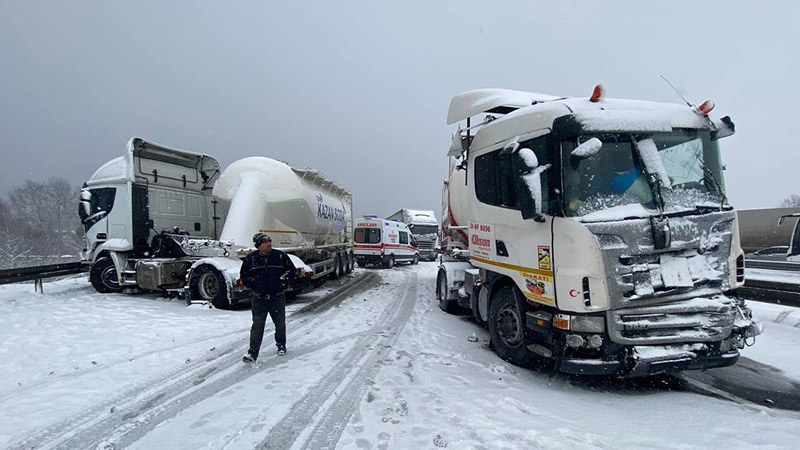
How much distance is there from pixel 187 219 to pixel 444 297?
8.67m

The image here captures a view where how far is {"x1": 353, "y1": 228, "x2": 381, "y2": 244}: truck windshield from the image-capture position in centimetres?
2180

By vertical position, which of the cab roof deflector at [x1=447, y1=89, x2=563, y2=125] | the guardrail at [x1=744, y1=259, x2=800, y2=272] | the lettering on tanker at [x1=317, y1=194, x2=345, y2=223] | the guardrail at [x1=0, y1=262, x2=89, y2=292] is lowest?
the guardrail at [x1=744, y1=259, x2=800, y2=272]

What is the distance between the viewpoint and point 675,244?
3.95 meters

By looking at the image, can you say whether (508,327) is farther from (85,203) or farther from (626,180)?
(85,203)

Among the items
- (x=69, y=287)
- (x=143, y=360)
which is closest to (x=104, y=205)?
(x=69, y=287)

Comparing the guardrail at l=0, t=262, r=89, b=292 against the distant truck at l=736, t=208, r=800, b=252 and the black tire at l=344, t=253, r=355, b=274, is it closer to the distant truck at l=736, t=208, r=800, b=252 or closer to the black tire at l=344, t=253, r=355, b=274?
the black tire at l=344, t=253, r=355, b=274

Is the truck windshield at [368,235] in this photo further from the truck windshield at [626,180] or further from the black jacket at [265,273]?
the truck windshield at [626,180]

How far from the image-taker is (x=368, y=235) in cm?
2184

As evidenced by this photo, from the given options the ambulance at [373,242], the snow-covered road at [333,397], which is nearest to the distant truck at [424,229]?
the ambulance at [373,242]

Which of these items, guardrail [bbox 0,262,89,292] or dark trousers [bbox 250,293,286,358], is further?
guardrail [bbox 0,262,89,292]

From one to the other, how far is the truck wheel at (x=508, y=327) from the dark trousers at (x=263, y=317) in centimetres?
302

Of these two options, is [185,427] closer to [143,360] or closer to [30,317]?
[143,360]

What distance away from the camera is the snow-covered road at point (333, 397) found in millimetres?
3213

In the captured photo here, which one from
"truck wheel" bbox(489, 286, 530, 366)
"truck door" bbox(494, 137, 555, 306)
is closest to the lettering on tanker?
"truck wheel" bbox(489, 286, 530, 366)
